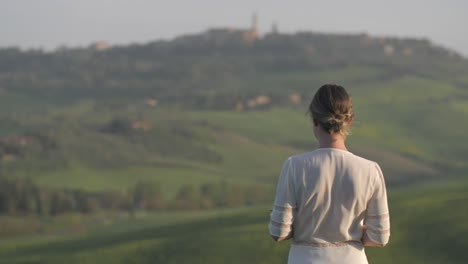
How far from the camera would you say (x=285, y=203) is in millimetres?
6512

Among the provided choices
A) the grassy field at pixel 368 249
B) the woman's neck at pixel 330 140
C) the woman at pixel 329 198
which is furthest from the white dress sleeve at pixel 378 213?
the grassy field at pixel 368 249

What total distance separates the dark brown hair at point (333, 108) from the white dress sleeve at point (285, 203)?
357mm

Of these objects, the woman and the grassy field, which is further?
the grassy field

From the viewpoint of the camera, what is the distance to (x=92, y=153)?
340 feet

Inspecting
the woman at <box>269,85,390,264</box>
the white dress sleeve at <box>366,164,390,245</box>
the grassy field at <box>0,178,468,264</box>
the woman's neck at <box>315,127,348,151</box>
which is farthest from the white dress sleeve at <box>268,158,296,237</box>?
the grassy field at <box>0,178,468,264</box>

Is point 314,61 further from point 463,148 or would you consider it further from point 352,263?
point 352,263

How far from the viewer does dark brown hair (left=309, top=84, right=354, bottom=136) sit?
6434mm

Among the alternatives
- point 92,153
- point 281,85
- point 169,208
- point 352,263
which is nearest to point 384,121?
point 281,85

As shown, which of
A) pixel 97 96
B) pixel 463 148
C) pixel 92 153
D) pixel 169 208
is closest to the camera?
pixel 169 208

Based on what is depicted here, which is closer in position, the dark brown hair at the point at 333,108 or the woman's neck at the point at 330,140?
the dark brown hair at the point at 333,108

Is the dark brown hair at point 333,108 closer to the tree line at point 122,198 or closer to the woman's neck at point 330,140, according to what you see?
the woman's neck at point 330,140

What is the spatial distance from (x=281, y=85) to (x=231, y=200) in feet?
305

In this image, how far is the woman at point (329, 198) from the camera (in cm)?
650

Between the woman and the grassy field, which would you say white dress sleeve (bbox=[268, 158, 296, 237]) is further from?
the grassy field
